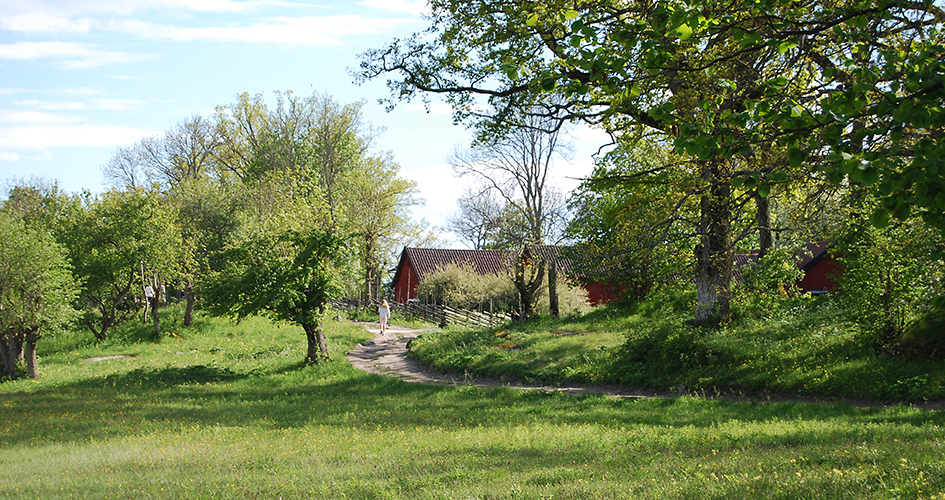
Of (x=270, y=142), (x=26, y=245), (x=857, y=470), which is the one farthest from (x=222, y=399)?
(x=270, y=142)

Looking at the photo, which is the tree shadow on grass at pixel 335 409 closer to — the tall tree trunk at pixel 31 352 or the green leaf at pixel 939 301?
the tall tree trunk at pixel 31 352

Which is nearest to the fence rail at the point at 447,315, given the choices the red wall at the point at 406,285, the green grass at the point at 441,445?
the red wall at the point at 406,285

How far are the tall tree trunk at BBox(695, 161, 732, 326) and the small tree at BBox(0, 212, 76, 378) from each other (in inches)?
768

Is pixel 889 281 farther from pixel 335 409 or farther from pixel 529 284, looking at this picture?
pixel 529 284

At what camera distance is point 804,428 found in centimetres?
886

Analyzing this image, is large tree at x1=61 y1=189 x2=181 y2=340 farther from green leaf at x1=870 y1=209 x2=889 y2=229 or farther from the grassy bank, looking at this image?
green leaf at x1=870 y1=209 x2=889 y2=229

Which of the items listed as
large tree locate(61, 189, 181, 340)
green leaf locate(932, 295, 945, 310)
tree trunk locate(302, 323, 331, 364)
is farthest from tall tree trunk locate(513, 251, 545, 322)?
green leaf locate(932, 295, 945, 310)

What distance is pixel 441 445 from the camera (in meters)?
9.06

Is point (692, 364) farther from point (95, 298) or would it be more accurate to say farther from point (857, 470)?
point (95, 298)

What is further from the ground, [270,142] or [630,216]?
[270,142]

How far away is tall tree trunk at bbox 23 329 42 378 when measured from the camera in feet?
66.7

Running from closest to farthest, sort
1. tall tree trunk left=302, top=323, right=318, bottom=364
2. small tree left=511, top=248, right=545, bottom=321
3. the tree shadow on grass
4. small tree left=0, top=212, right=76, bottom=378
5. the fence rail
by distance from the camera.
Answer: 1. the tree shadow on grass
2. small tree left=0, top=212, right=76, bottom=378
3. tall tree trunk left=302, top=323, right=318, bottom=364
4. small tree left=511, top=248, right=545, bottom=321
5. the fence rail

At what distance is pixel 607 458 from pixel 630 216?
11.1 metres

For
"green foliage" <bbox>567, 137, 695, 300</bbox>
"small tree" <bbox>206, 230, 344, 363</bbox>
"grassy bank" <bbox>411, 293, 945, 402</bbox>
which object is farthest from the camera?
"small tree" <bbox>206, 230, 344, 363</bbox>
